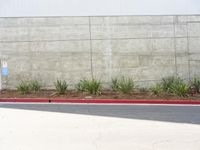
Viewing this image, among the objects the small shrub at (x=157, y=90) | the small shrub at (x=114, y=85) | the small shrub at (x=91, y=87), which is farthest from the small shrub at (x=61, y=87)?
the small shrub at (x=157, y=90)

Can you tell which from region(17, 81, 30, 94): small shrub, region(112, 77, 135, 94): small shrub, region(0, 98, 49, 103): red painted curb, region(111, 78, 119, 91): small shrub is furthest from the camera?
region(111, 78, 119, 91): small shrub

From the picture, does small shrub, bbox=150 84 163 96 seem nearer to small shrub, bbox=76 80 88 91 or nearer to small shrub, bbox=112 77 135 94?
small shrub, bbox=112 77 135 94

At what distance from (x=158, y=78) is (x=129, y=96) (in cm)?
342

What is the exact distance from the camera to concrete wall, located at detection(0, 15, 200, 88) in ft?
61.3

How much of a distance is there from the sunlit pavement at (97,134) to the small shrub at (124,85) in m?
6.85

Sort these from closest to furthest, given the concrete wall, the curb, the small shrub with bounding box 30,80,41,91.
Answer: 1. the curb
2. the small shrub with bounding box 30,80,41,91
3. the concrete wall

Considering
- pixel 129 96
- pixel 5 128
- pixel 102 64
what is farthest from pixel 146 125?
pixel 102 64

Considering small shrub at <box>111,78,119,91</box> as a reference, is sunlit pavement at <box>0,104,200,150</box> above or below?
below

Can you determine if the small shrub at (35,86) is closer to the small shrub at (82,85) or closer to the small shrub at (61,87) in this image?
the small shrub at (61,87)

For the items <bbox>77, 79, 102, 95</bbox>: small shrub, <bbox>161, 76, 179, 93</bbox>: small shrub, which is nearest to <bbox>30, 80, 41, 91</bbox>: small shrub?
<bbox>77, 79, 102, 95</bbox>: small shrub

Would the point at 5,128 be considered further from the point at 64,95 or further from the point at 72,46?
the point at 72,46
